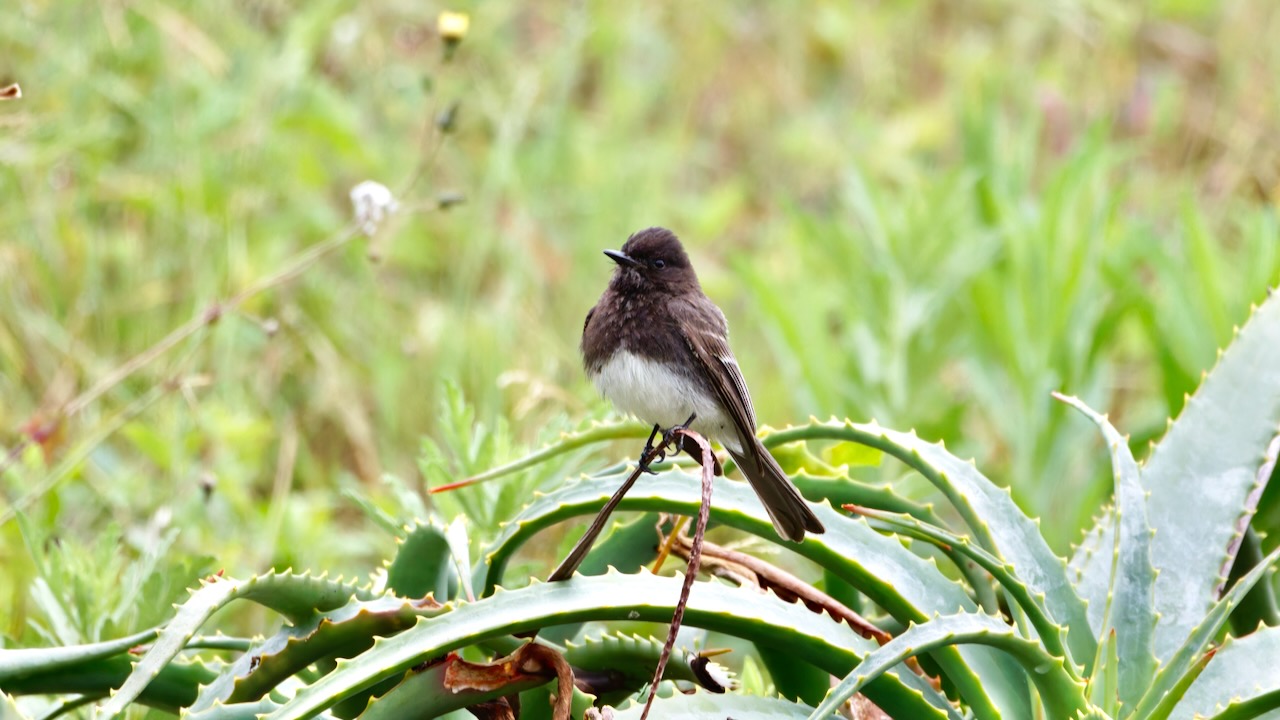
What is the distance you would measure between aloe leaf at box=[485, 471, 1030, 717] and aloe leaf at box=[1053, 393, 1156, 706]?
0.19 m

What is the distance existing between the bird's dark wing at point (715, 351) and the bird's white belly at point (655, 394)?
0.05 m

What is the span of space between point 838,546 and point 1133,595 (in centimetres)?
52

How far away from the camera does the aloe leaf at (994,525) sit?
2256 millimetres

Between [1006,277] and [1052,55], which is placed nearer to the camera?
[1006,277]

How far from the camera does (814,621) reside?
2119 millimetres

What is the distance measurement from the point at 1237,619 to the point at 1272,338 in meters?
0.57

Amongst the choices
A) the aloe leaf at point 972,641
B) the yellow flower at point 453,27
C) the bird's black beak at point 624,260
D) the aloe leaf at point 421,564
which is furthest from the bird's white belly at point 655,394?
the yellow flower at point 453,27

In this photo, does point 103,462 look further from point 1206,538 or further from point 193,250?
point 1206,538

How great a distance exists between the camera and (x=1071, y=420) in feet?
15.1

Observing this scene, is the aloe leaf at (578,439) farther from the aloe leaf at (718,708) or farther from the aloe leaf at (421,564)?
the aloe leaf at (718,708)

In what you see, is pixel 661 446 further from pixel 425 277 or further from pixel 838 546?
pixel 425 277

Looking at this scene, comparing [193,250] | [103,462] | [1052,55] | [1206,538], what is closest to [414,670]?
[1206,538]

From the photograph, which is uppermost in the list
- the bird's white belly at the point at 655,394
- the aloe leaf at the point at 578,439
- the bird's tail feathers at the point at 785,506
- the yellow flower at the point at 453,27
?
the yellow flower at the point at 453,27

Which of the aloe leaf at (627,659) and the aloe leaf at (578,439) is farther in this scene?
the aloe leaf at (578,439)
